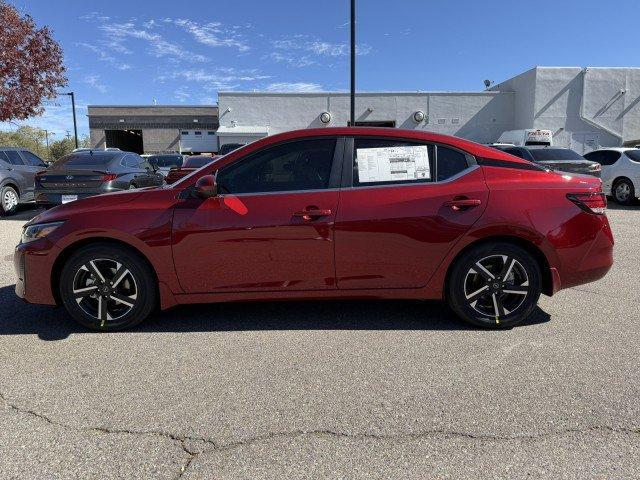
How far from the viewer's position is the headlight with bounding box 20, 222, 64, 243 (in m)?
3.81

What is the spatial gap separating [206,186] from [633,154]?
43.7 ft

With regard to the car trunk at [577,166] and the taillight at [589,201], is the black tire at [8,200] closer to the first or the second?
the taillight at [589,201]

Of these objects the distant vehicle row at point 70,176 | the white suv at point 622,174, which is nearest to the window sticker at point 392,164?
the distant vehicle row at point 70,176

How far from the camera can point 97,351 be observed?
11.6ft

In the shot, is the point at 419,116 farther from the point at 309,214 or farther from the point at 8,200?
the point at 309,214

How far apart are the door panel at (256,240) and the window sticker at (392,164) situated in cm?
35

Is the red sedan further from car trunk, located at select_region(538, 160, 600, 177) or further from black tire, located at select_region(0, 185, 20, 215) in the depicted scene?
car trunk, located at select_region(538, 160, 600, 177)

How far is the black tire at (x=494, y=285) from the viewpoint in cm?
384

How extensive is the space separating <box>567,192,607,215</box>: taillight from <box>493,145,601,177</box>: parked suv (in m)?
9.33

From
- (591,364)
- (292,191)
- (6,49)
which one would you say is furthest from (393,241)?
(6,49)

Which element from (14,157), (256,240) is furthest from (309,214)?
(14,157)

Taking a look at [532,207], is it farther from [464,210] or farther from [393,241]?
[393,241]

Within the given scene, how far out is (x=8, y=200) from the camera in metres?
11.2

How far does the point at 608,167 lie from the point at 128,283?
44.8ft
